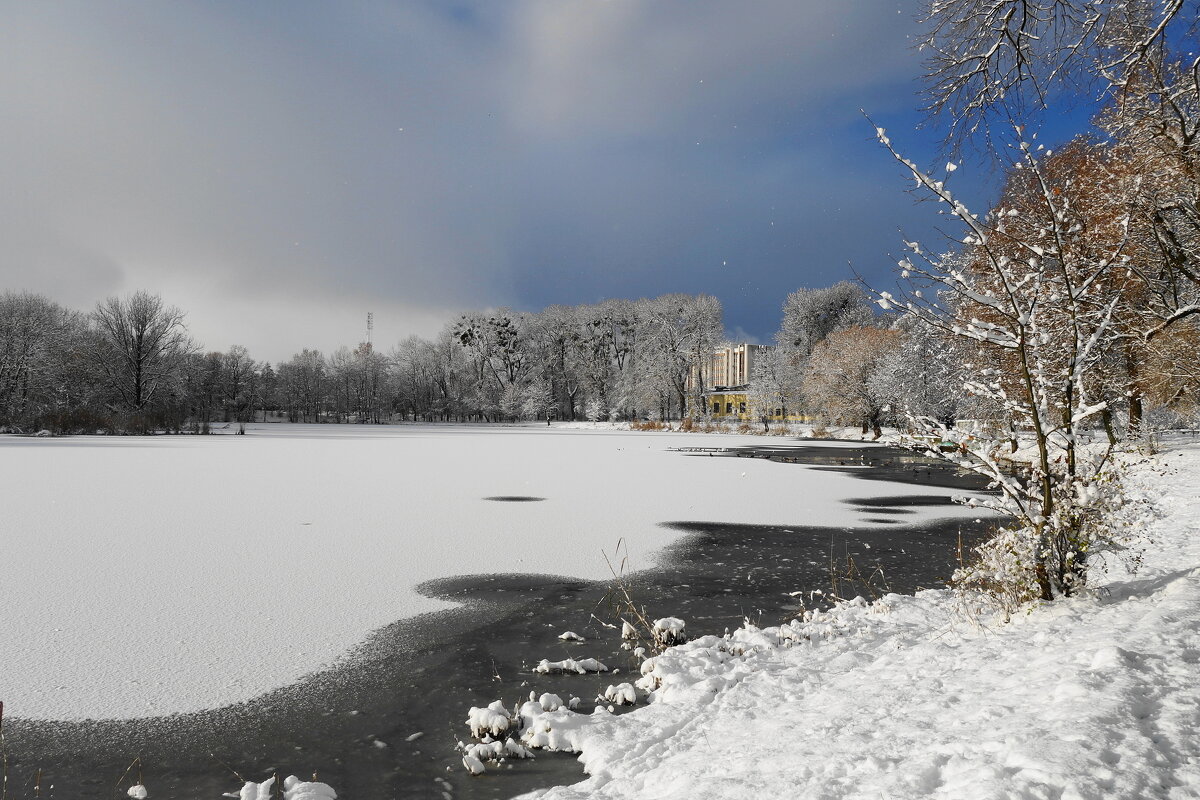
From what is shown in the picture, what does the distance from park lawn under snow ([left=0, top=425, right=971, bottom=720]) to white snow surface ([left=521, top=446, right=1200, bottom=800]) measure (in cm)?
253

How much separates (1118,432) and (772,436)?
21.1 m

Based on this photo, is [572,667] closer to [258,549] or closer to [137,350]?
[258,549]

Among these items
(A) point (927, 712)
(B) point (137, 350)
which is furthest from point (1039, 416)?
(B) point (137, 350)

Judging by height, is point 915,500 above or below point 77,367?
below

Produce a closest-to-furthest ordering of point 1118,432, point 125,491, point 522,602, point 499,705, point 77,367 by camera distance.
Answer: point 499,705
point 522,602
point 125,491
point 1118,432
point 77,367

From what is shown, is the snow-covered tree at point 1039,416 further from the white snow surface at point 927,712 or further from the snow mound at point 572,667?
the snow mound at point 572,667

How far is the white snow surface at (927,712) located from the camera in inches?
94.5

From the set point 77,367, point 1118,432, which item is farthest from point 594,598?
point 77,367

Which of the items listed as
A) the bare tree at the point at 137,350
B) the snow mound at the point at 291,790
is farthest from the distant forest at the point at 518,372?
the snow mound at the point at 291,790

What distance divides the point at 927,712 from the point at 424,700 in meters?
2.82

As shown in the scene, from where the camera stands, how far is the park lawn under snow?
14.4ft

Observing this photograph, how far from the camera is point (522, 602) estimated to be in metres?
6.06

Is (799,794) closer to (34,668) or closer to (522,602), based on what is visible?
(522,602)

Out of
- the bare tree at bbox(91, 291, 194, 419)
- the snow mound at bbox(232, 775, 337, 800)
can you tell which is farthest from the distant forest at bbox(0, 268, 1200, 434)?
the snow mound at bbox(232, 775, 337, 800)
